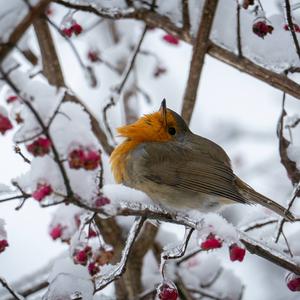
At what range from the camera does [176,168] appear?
11.8 ft

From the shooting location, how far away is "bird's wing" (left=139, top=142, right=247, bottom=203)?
138 inches

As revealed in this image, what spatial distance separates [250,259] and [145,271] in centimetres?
227

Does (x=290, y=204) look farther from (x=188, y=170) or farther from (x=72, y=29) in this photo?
(x=72, y=29)


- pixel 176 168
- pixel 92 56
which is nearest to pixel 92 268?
pixel 176 168

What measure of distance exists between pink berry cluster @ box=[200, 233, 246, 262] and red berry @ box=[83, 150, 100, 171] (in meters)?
0.51

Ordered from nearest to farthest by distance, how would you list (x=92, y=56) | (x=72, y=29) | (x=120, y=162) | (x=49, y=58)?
1. (x=72, y=29)
2. (x=120, y=162)
3. (x=49, y=58)
4. (x=92, y=56)

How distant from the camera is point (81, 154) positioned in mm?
1787

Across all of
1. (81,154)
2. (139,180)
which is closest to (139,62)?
(139,180)

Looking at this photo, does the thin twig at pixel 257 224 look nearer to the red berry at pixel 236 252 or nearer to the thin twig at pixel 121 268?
the red berry at pixel 236 252

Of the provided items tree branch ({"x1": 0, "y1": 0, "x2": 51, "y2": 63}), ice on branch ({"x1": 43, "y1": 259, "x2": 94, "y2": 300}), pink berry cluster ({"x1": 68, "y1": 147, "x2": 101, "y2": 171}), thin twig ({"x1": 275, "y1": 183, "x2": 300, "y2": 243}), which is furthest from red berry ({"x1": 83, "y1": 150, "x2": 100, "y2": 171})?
thin twig ({"x1": 275, "y1": 183, "x2": 300, "y2": 243})

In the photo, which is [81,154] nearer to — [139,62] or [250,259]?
[139,62]

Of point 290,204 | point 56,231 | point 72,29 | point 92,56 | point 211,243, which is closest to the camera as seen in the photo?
point 211,243

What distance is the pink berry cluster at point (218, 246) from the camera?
2.13 metres

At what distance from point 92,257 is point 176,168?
1.40 m
